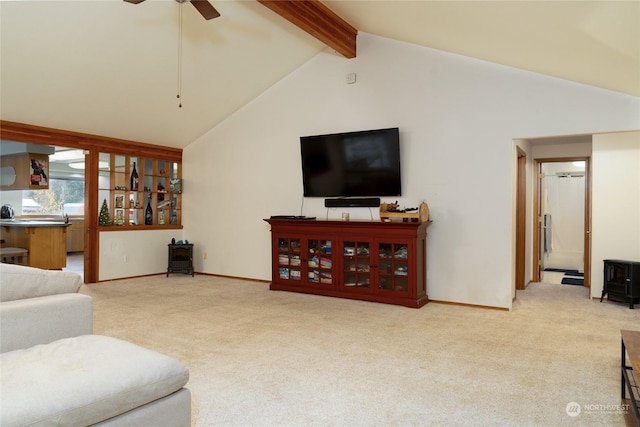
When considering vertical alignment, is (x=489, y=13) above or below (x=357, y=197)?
above

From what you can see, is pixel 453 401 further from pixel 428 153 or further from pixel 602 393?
pixel 428 153

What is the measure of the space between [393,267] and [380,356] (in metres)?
1.83

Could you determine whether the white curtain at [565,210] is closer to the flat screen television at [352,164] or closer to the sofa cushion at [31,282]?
the flat screen television at [352,164]

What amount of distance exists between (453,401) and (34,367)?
2108 millimetres

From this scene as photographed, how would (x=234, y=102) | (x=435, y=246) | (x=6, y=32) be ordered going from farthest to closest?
(x=234, y=102) → (x=435, y=246) → (x=6, y=32)

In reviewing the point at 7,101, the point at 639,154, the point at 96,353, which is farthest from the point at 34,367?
the point at 639,154

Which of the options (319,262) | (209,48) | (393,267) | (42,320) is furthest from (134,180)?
(42,320)

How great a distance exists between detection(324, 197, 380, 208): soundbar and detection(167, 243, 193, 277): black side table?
267cm

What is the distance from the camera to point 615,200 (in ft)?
16.7

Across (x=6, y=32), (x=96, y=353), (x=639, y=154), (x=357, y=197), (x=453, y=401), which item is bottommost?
(x=453, y=401)

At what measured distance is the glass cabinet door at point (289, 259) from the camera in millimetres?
5660

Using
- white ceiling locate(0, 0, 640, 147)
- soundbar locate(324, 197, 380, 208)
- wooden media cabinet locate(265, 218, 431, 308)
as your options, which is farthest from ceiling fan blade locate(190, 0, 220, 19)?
soundbar locate(324, 197, 380, 208)

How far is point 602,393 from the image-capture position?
2.53 m

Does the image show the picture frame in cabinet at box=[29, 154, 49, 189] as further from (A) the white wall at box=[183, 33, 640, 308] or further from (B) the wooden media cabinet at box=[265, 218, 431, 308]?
(B) the wooden media cabinet at box=[265, 218, 431, 308]
